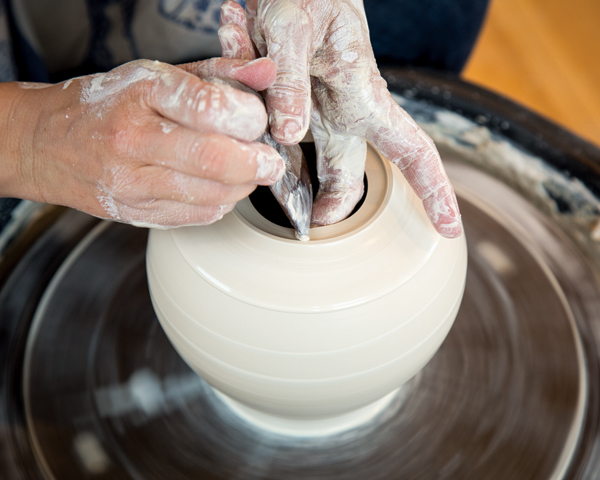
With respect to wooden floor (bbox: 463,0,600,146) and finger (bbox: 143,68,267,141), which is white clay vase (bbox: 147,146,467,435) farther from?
wooden floor (bbox: 463,0,600,146)

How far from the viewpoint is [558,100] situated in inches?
90.5

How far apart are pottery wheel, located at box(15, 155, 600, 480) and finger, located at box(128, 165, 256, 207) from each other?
52 cm

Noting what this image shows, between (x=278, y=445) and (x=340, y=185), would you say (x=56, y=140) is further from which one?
(x=278, y=445)

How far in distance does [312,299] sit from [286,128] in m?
0.24

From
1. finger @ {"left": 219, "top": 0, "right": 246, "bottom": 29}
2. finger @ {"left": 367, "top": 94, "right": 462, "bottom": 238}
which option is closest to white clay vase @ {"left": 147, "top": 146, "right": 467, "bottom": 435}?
finger @ {"left": 367, "top": 94, "right": 462, "bottom": 238}

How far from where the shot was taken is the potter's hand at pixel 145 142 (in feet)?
2.11

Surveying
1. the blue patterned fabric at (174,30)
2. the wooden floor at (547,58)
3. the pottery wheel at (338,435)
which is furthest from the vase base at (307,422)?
the wooden floor at (547,58)

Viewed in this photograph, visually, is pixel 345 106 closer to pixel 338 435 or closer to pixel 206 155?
pixel 206 155

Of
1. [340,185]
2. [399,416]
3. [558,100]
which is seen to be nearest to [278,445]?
[399,416]

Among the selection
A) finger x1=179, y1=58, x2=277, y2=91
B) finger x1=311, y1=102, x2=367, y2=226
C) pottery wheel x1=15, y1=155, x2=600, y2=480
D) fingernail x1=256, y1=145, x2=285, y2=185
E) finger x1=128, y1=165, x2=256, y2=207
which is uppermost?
finger x1=179, y1=58, x2=277, y2=91

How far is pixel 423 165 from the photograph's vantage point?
2.76ft

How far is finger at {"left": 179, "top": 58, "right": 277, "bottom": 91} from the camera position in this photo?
0.70 meters

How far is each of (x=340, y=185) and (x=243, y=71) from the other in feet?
0.85

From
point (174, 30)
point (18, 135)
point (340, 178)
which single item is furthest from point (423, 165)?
point (174, 30)
